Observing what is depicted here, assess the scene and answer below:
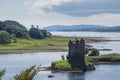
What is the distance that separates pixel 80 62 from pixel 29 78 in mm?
118619

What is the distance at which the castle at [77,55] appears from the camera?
14862 centimetres

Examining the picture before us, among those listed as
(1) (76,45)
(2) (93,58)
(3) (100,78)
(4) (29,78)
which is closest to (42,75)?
(3) (100,78)

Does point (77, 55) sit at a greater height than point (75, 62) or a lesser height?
greater

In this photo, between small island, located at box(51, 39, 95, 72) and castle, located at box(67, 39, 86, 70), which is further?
castle, located at box(67, 39, 86, 70)

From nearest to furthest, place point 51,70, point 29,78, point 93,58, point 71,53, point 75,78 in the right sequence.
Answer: point 29,78 → point 75,78 → point 51,70 → point 71,53 → point 93,58

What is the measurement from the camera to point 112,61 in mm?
174250

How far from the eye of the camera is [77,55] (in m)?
154

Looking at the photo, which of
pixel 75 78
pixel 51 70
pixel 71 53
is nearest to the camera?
pixel 75 78

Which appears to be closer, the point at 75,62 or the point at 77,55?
the point at 75,62

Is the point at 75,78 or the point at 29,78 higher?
the point at 29,78

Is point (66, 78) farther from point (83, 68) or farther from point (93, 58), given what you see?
point (93, 58)

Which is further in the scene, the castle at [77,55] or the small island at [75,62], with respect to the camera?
the castle at [77,55]

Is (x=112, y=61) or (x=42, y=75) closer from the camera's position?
(x=42, y=75)

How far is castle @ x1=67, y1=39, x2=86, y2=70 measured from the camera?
14862cm
